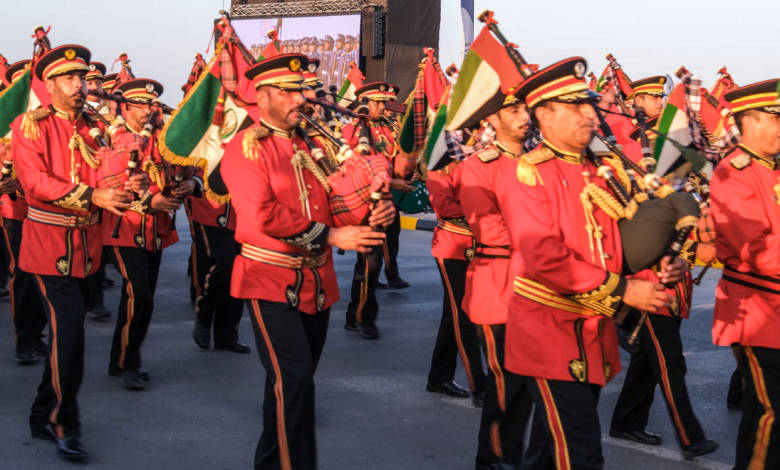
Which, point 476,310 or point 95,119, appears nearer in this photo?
point 476,310

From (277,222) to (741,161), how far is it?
2.31 metres

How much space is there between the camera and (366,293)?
8.96m

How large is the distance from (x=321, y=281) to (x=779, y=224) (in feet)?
7.36

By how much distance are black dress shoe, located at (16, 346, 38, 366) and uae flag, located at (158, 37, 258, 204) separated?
93.0 inches

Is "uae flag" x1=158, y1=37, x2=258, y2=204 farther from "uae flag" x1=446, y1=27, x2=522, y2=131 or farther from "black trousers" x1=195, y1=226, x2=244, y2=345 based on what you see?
"black trousers" x1=195, y1=226, x2=244, y2=345

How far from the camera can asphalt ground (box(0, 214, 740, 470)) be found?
221 inches

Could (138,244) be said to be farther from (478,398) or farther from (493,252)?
(493,252)

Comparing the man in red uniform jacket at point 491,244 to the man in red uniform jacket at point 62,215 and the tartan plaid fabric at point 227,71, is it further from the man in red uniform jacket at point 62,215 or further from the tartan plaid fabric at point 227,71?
the man in red uniform jacket at point 62,215

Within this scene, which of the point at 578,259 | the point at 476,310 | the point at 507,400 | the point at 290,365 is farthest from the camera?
the point at 476,310

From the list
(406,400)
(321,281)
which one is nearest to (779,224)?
(321,281)

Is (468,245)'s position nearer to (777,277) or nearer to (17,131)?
(777,277)

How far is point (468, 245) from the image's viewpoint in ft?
21.4

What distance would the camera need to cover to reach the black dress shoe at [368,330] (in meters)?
8.99

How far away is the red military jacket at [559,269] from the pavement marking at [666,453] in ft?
6.32
